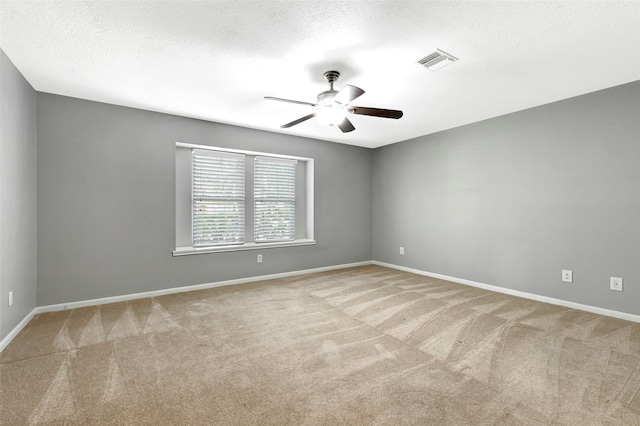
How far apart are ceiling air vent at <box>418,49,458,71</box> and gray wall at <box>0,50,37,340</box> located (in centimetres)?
363

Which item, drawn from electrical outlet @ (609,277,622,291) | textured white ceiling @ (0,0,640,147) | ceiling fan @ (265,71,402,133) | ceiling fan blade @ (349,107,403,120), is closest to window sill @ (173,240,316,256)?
textured white ceiling @ (0,0,640,147)

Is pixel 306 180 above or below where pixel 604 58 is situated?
below

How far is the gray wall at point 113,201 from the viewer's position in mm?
3359

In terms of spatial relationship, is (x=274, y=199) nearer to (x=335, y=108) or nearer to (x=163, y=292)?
(x=163, y=292)

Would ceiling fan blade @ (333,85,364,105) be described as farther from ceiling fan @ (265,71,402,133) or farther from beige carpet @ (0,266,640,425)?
beige carpet @ (0,266,640,425)

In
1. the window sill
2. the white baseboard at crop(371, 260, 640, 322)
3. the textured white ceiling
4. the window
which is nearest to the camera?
the textured white ceiling

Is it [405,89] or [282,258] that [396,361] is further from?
[282,258]

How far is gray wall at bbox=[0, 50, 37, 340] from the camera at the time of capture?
2488mm

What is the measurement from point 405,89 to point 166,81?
2552 mm

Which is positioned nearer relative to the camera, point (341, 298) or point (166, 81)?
point (166, 81)

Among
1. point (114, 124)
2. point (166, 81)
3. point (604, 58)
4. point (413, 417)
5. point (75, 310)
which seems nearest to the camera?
point (413, 417)

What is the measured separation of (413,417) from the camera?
5.46ft

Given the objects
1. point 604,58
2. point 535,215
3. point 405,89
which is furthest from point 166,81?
point 535,215

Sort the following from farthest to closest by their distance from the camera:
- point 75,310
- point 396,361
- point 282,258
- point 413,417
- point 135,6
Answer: point 282,258
point 75,310
point 396,361
point 135,6
point 413,417
